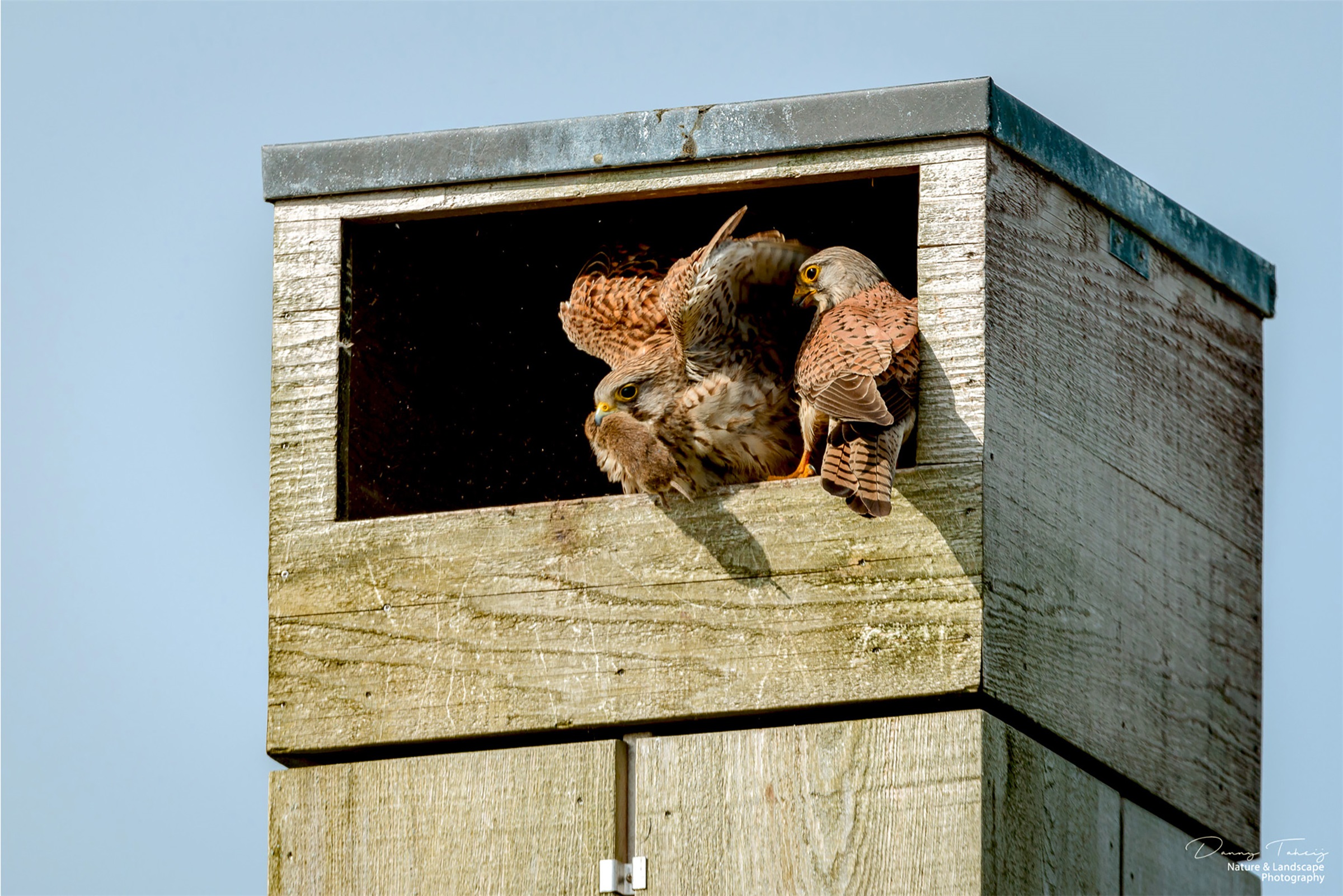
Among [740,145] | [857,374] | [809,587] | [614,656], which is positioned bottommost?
[614,656]

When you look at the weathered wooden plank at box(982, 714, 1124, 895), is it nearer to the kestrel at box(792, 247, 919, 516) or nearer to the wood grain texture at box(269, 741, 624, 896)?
the kestrel at box(792, 247, 919, 516)

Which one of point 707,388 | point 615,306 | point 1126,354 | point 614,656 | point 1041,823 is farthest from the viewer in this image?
point 615,306

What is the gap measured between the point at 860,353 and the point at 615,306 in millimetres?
1266

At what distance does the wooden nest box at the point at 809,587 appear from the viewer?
530 cm

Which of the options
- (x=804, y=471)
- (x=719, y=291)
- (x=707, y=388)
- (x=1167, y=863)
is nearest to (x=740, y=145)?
(x=719, y=291)

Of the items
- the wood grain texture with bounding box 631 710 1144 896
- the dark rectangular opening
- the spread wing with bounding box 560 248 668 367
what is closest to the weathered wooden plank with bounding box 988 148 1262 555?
the dark rectangular opening

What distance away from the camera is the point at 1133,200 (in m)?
6.05

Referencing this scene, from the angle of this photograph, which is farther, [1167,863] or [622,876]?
[1167,863]

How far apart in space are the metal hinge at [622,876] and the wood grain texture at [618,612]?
12.9 inches

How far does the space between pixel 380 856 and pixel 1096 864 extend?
5.19 ft

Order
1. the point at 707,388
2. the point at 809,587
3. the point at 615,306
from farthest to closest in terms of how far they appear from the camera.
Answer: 1. the point at 615,306
2. the point at 707,388
3. the point at 809,587

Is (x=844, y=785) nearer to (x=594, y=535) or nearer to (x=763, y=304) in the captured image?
(x=594, y=535)

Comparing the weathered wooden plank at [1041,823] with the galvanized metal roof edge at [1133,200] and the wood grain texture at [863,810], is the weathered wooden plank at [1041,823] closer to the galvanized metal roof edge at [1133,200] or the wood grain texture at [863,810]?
the wood grain texture at [863,810]

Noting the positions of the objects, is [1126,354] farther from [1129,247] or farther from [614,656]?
[614,656]
